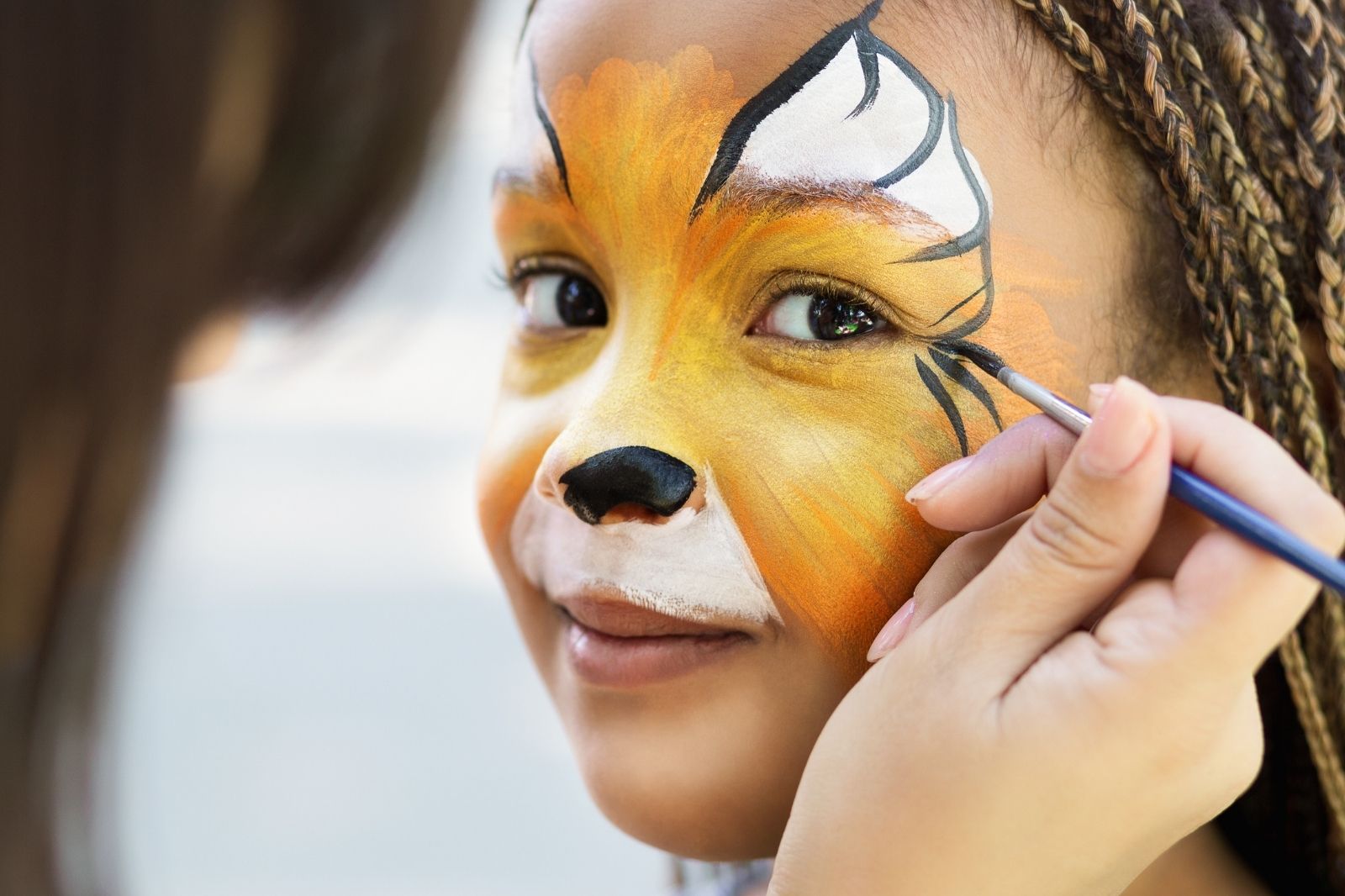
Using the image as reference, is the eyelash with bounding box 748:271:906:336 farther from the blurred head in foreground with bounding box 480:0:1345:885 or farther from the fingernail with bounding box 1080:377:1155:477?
the fingernail with bounding box 1080:377:1155:477

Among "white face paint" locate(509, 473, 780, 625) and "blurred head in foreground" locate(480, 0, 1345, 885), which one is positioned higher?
"blurred head in foreground" locate(480, 0, 1345, 885)

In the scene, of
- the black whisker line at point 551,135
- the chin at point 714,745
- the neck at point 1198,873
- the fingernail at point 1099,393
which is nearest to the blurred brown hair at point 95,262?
the black whisker line at point 551,135

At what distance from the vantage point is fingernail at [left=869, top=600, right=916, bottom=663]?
0.83 meters

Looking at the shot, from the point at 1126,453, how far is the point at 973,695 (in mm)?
171

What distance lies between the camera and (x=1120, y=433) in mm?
658

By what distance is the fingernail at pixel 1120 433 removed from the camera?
0.66 m

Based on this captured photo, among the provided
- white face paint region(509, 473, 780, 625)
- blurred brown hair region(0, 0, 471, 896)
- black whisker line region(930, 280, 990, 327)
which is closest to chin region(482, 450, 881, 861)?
white face paint region(509, 473, 780, 625)

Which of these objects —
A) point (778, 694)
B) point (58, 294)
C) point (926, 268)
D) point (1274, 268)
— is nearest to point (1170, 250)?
point (1274, 268)

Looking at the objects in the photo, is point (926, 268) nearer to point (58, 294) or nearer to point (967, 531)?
Result: point (967, 531)

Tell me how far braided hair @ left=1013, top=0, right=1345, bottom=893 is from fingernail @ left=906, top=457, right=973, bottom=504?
0.27 metres

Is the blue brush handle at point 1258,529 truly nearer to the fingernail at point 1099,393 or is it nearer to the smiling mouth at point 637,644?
the fingernail at point 1099,393

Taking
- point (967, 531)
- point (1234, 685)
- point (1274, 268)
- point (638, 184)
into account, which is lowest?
point (1234, 685)

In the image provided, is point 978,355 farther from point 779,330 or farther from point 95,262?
point 95,262

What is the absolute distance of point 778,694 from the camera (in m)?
0.92
